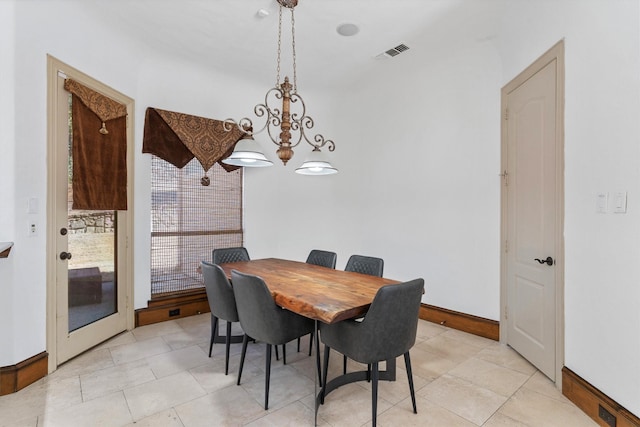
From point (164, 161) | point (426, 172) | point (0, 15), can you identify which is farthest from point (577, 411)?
point (0, 15)

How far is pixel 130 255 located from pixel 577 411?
4193 mm

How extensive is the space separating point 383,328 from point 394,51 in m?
3.08

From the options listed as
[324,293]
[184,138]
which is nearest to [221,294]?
[324,293]

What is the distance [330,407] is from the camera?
6.77ft

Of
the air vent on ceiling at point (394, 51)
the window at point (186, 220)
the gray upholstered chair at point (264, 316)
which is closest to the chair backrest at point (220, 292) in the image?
the gray upholstered chair at point (264, 316)

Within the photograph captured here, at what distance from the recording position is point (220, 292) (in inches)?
99.2

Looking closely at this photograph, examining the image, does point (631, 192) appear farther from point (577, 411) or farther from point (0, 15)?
point (0, 15)

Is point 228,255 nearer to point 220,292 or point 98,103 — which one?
point 220,292

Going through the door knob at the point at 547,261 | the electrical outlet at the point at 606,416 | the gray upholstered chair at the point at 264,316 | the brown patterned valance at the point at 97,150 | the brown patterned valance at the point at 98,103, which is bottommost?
the electrical outlet at the point at 606,416

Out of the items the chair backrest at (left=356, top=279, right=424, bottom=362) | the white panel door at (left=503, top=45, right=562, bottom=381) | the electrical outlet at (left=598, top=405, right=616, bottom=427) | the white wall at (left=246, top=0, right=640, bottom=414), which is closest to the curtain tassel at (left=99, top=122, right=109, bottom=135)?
the white wall at (left=246, top=0, right=640, bottom=414)

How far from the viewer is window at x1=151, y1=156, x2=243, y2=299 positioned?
375cm

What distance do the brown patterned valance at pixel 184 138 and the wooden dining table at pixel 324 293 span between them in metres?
1.64

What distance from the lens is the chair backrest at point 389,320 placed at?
1.72m

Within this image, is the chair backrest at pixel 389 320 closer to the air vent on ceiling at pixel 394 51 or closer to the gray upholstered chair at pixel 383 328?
the gray upholstered chair at pixel 383 328
